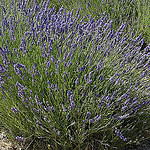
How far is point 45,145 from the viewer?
2137 mm

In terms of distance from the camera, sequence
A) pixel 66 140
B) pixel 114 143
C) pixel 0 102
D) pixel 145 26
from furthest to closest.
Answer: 1. pixel 145 26
2. pixel 0 102
3. pixel 114 143
4. pixel 66 140

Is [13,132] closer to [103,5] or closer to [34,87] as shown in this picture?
[34,87]

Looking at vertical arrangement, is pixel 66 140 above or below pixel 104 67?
below

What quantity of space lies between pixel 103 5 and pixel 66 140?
2.87 metres

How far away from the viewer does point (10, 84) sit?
2.11 m

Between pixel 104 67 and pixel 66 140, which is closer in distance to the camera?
pixel 66 140

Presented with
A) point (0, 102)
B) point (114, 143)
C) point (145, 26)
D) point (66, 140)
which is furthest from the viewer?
point (145, 26)

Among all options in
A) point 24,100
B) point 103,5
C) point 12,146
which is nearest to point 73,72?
point 24,100

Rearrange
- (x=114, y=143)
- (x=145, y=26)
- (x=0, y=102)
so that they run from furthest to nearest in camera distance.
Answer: (x=145, y=26) < (x=0, y=102) < (x=114, y=143)

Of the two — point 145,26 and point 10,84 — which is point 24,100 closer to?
point 10,84

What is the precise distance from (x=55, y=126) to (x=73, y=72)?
2.01ft

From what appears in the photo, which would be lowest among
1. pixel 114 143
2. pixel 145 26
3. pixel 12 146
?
pixel 12 146

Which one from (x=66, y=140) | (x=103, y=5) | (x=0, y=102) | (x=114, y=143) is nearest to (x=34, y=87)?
(x=0, y=102)

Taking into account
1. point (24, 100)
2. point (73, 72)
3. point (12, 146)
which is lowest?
point (12, 146)
